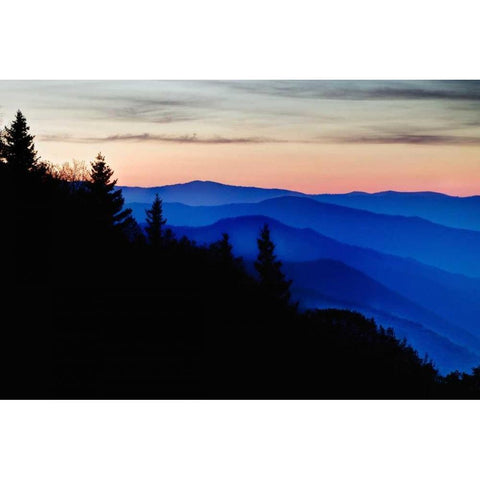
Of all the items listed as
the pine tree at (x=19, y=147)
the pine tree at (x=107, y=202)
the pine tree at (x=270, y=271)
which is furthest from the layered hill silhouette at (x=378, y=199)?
the pine tree at (x=19, y=147)

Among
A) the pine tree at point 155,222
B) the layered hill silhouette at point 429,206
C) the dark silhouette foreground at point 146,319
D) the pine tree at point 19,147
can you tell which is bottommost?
the dark silhouette foreground at point 146,319

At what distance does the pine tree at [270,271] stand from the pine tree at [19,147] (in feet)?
8.64

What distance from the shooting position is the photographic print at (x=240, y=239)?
7.82 meters

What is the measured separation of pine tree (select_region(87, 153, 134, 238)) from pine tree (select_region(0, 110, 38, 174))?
0.68m

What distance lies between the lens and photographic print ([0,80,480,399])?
782 cm

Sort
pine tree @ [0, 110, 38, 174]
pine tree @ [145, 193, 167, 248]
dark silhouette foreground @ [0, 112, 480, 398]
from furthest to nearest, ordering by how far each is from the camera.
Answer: pine tree @ [145, 193, 167, 248] → pine tree @ [0, 110, 38, 174] → dark silhouette foreground @ [0, 112, 480, 398]

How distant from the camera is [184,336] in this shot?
25.8ft

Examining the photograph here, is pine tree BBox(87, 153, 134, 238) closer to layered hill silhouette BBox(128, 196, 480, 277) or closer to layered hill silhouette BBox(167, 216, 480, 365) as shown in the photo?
layered hill silhouette BBox(128, 196, 480, 277)

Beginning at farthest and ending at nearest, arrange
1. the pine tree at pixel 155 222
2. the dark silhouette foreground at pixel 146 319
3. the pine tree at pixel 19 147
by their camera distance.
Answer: the pine tree at pixel 155 222 → the pine tree at pixel 19 147 → the dark silhouette foreground at pixel 146 319

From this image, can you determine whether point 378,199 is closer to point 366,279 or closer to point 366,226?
point 366,226

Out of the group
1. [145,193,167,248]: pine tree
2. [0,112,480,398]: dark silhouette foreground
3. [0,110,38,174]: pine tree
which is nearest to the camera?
[0,112,480,398]: dark silhouette foreground

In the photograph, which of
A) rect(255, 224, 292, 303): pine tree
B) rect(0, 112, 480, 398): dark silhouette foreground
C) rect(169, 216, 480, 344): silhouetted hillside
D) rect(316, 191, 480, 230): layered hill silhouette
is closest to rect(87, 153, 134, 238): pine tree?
rect(0, 112, 480, 398): dark silhouette foreground

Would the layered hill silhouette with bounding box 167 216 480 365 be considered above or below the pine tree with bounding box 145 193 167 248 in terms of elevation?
below

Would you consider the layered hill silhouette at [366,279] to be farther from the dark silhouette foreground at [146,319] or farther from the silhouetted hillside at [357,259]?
the dark silhouette foreground at [146,319]
